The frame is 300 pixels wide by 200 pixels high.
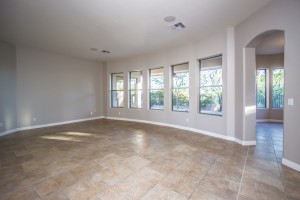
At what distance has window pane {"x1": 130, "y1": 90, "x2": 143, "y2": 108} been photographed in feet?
22.9

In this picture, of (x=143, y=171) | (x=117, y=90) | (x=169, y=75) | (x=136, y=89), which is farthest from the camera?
(x=117, y=90)

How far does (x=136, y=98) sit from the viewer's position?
281 inches

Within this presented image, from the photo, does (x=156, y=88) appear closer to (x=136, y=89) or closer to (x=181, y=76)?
(x=136, y=89)

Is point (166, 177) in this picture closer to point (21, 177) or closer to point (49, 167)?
point (49, 167)

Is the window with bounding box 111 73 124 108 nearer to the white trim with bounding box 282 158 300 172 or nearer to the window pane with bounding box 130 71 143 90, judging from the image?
the window pane with bounding box 130 71 143 90

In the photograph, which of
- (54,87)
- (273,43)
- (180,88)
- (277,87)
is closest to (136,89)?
(180,88)

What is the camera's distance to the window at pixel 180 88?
543 centimetres

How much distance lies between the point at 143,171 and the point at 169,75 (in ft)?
13.3

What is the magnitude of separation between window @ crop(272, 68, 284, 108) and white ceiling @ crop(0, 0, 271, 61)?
14.6 ft

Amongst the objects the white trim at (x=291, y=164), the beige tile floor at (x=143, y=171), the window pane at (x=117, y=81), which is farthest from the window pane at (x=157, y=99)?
the white trim at (x=291, y=164)

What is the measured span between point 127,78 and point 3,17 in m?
4.57

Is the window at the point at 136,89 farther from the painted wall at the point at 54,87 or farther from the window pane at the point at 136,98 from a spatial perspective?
the painted wall at the point at 54,87

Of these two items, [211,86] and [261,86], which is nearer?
[211,86]

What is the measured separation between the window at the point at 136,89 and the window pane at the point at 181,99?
70.8 inches
